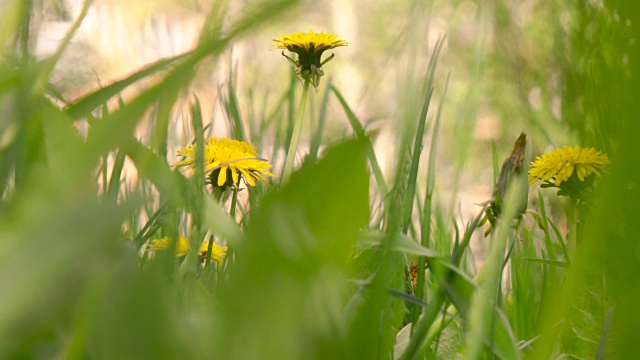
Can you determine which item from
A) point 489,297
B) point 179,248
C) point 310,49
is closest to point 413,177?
point 489,297

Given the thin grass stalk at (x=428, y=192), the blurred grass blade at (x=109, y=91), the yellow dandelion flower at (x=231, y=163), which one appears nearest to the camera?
the blurred grass blade at (x=109, y=91)

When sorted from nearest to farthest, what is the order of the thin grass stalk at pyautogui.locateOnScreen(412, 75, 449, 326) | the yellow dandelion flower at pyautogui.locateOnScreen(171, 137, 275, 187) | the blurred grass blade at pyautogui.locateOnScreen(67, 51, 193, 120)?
the blurred grass blade at pyautogui.locateOnScreen(67, 51, 193, 120), the thin grass stalk at pyautogui.locateOnScreen(412, 75, 449, 326), the yellow dandelion flower at pyautogui.locateOnScreen(171, 137, 275, 187)

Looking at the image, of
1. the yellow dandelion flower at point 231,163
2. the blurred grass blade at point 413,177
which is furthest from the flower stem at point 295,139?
the blurred grass blade at point 413,177

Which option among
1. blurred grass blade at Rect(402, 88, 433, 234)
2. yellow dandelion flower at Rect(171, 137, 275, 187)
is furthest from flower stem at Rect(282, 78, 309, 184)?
blurred grass blade at Rect(402, 88, 433, 234)

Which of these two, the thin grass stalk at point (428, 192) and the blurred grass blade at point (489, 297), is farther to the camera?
the thin grass stalk at point (428, 192)

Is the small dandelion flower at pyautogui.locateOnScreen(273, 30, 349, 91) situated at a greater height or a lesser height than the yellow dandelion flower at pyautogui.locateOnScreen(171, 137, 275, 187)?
greater

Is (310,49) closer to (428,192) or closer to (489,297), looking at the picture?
(428,192)

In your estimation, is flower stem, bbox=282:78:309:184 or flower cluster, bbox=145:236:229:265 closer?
flower cluster, bbox=145:236:229:265

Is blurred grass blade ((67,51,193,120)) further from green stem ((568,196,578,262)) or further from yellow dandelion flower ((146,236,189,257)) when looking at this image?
green stem ((568,196,578,262))

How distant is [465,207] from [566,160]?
1.95 metres

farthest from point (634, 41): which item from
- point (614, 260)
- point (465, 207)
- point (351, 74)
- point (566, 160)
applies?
point (465, 207)

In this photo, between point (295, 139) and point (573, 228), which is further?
point (295, 139)

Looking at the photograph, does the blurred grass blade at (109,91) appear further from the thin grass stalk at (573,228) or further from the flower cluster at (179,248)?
the thin grass stalk at (573,228)

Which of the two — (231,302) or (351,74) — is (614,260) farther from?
(351,74)
